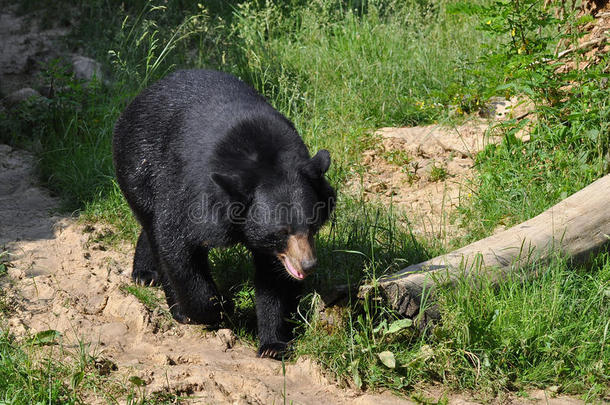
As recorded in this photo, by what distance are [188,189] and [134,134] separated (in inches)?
33.6

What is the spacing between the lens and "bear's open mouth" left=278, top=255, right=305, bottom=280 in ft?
13.2

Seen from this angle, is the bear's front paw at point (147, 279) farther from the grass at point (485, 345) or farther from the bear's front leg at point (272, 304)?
the grass at point (485, 345)

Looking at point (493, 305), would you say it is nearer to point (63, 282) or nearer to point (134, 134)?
point (134, 134)

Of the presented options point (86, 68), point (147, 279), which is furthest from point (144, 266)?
point (86, 68)

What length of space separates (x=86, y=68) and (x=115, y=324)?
4153mm

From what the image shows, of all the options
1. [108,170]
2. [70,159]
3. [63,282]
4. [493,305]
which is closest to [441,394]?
[493,305]

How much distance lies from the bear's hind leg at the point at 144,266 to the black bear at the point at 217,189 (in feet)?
0.22

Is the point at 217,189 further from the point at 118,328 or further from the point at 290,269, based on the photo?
the point at 118,328

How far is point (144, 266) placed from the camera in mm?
5309

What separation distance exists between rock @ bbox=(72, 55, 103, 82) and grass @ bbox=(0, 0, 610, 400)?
0.14 m

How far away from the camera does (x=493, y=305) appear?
4148mm

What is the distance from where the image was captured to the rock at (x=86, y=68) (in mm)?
7874

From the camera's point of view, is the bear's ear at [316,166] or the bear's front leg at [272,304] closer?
the bear's ear at [316,166]

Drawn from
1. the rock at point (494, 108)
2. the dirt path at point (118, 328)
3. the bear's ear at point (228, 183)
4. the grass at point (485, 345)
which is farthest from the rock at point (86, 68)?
the grass at point (485, 345)
